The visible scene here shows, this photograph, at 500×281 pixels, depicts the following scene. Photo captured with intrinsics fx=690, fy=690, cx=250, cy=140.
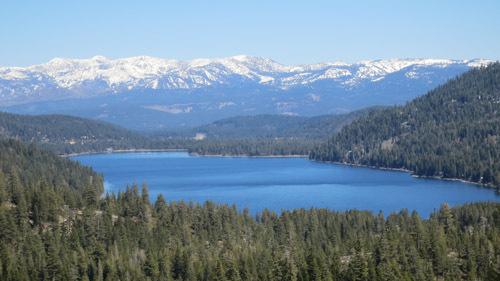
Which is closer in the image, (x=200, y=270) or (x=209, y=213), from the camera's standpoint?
(x=200, y=270)

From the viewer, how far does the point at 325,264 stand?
288 feet

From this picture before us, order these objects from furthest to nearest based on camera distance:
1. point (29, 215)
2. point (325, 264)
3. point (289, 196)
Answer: point (289, 196) → point (29, 215) → point (325, 264)

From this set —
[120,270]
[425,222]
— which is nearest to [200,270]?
[120,270]

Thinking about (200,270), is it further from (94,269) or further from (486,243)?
(486,243)

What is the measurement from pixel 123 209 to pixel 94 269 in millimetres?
27290

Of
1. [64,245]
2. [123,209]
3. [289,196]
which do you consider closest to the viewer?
[64,245]

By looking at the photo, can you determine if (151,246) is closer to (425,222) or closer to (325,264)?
(325,264)

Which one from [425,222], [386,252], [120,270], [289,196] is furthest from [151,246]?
[289,196]

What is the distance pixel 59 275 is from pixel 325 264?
34380 millimetres

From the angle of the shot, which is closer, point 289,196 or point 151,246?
point 151,246

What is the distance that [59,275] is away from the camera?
89.4m

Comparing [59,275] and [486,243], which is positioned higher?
[486,243]

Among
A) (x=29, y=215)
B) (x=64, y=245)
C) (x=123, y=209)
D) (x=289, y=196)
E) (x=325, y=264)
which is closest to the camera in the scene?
(x=325, y=264)

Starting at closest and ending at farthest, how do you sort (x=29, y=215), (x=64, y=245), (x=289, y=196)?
(x=64, y=245), (x=29, y=215), (x=289, y=196)
